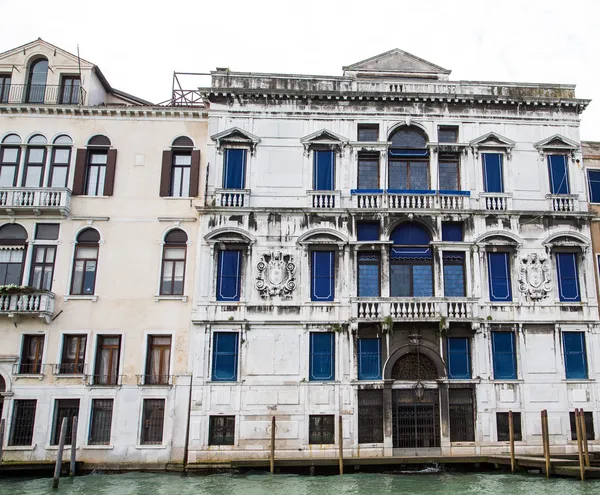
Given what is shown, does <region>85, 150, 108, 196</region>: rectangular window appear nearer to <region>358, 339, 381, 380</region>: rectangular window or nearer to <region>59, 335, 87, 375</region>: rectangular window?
<region>59, 335, 87, 375</region>: rectangular window

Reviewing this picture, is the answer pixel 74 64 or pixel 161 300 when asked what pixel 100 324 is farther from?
pixel 74 64

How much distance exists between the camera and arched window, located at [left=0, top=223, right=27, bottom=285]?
23.3 metres

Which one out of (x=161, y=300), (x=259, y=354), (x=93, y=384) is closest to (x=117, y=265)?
(x=161, y=300)

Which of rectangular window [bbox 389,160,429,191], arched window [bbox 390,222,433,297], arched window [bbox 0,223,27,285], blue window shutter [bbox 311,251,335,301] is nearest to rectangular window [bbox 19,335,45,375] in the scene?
arched window [bbox 0,223,27,285]

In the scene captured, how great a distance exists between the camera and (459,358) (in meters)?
22.7

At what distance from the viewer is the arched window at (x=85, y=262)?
23.2m

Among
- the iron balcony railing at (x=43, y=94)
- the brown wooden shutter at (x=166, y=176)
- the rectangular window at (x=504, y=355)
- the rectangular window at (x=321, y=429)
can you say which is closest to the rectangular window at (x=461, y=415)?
the rectangular window at (x=504, y=355)

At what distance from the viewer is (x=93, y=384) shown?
2223cm

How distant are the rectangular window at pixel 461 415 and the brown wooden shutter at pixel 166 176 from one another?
13.0 meters

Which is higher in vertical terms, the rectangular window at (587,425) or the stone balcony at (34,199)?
the stone balcony at (34,199)

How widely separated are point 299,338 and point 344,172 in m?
6.58

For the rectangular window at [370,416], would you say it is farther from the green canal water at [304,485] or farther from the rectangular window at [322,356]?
the green canal water at [304,485]

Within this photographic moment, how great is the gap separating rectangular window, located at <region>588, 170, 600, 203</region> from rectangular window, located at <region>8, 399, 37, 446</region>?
73.7 ft

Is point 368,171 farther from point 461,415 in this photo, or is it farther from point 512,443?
point 512,443
